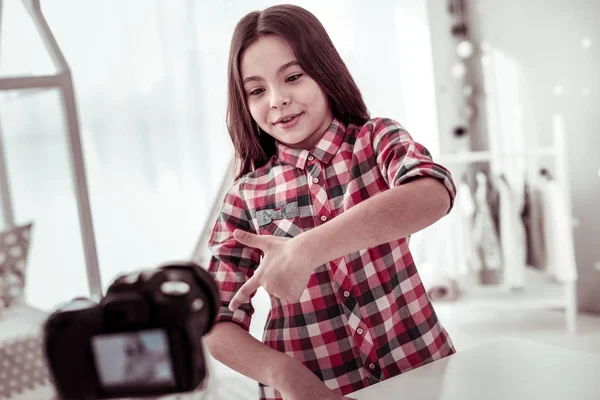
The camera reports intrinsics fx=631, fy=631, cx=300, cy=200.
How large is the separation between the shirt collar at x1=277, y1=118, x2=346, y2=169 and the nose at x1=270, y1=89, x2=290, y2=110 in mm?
96

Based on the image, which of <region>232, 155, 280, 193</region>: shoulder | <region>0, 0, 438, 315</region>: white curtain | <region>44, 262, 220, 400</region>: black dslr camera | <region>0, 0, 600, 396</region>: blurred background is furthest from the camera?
<region>0, 0, 600, 396</region>: blurred background

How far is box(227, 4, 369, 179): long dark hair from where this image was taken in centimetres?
96

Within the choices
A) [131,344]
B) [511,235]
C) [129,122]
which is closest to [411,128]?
[511,235]

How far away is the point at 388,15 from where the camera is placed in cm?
354

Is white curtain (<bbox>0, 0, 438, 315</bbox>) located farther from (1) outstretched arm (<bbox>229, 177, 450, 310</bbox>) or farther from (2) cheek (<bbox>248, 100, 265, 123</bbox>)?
(1) outstretched arm (<bbox>229, 177, 450, 310</bbox>)

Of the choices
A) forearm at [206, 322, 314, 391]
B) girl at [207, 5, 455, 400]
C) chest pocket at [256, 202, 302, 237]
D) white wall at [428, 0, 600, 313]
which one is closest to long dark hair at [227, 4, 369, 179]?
girl at [207, 5, 455, 400]

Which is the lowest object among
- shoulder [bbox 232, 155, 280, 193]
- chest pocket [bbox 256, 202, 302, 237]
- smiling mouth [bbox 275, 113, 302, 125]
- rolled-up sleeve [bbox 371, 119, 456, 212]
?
chest pocket [bbox 256, 202, 302, 237]

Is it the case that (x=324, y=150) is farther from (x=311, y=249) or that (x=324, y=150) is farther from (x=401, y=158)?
(x=311, y=249)

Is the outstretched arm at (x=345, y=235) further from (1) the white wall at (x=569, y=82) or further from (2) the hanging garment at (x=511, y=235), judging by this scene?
(1) the white wall at (x=569, y=82)

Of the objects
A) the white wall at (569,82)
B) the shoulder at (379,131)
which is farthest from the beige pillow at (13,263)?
the white wall at (569,82)

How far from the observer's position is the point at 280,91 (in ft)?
3.09

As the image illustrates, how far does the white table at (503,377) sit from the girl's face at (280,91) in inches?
16.1

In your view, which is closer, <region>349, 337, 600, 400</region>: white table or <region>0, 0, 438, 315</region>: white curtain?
<region>349, 337, 600, 400</region>: white table

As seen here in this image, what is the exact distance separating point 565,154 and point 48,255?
7.24ft
